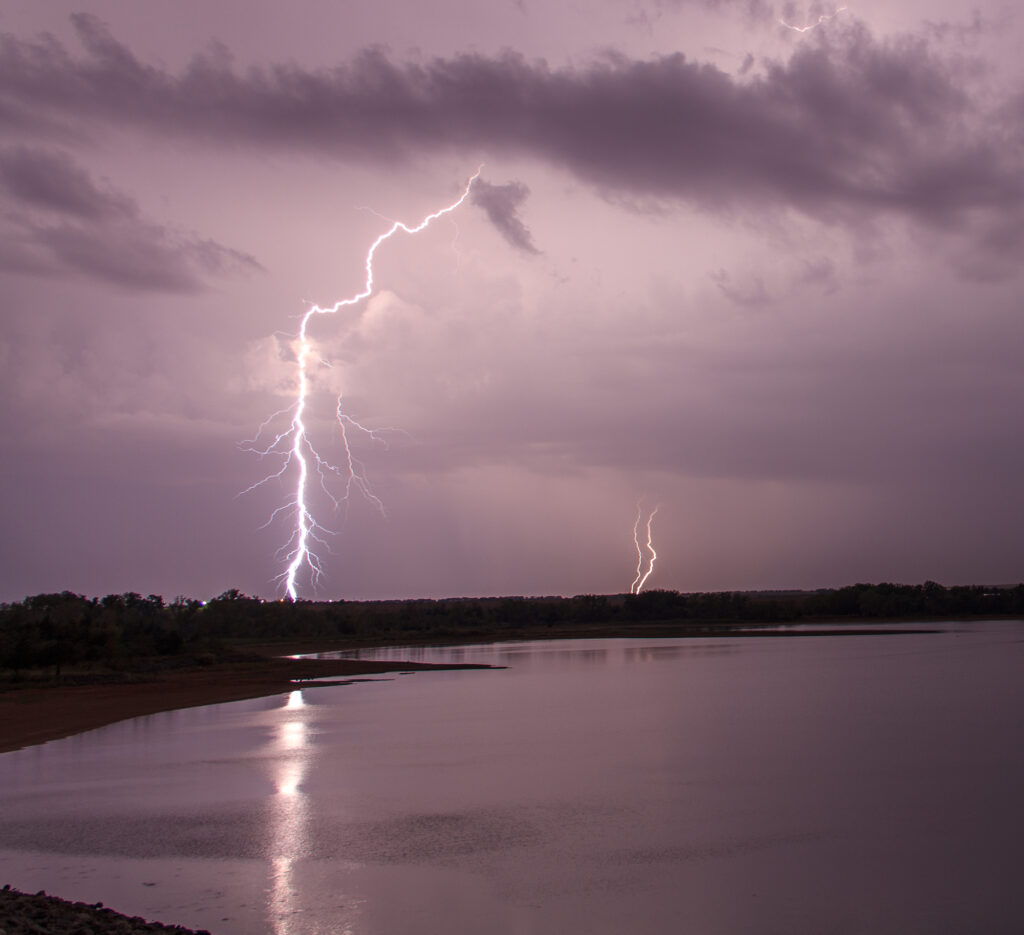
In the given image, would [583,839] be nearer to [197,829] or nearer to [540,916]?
[540,916]

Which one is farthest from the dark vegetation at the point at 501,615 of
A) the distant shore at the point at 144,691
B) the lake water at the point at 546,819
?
the lake water at the point at 546,819

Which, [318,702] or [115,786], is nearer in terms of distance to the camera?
[115,786]

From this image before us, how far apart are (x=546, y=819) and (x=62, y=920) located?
28.7 feet

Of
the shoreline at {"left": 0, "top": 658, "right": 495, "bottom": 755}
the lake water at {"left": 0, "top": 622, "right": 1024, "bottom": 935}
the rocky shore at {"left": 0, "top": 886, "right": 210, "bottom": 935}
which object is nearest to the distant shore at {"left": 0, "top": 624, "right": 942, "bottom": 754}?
the shoreline at {"left": 0, "top": 658, "right": 495, "bottom": 755}

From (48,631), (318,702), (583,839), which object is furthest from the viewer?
(48,631)

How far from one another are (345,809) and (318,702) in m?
23.2

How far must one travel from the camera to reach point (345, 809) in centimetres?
1827

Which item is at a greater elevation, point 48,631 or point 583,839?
point 48,631

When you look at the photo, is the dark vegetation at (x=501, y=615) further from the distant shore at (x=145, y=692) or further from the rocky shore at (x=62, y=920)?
the rocky shore at (x=62, y=920)

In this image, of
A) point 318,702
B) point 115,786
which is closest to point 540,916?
point 115,786

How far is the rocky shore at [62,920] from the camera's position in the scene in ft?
32.8

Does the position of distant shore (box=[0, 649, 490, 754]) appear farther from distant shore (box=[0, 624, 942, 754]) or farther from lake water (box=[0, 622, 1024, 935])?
lake water (box=[0, 622, 1024, 935])

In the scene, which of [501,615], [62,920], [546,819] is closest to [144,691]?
[546,819]

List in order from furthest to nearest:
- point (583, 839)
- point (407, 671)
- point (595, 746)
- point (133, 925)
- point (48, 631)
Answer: point (407, 671) → point (48, 631) → point (595, 746) → point (583, 839) → point (133, 925)
